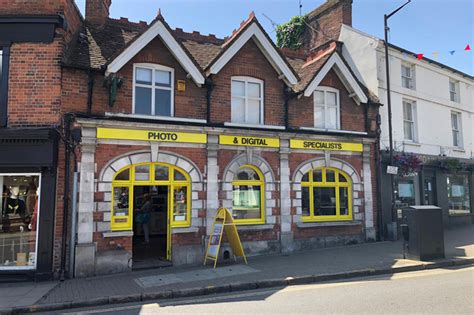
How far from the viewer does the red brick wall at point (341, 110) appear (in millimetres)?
12805

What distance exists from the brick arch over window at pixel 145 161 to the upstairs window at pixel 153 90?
1.28 meters

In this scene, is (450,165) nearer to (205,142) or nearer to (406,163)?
(406,163)

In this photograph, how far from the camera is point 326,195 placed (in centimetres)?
1328

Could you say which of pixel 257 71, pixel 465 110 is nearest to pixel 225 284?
pixel 257 71

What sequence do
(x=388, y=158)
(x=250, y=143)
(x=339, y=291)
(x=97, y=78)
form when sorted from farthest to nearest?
1. (x=388, y=158)
2. (x=250, y=143)
3. (x=97, y=78)
4. (x=339, y=291)

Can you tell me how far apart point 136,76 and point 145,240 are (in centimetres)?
613

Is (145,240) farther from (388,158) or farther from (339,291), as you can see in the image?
(388,158)

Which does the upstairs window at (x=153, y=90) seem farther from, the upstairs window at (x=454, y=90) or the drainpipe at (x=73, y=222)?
the upstairs window at (x=454, y=90)

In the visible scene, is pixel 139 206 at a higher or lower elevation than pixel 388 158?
lower

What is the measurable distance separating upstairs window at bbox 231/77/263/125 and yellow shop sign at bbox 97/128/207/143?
1619mm

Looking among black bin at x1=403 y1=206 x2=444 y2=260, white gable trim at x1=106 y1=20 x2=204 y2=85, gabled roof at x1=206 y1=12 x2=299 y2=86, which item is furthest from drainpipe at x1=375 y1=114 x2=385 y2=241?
white gable trim at x1=106 y1=20 x2=204 y2=85

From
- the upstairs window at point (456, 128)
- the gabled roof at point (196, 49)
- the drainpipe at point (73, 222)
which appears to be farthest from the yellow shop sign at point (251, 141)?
the upstairs window at point (456, 128)

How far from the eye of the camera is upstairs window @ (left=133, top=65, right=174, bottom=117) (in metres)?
10.8

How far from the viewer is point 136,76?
1082 cm
